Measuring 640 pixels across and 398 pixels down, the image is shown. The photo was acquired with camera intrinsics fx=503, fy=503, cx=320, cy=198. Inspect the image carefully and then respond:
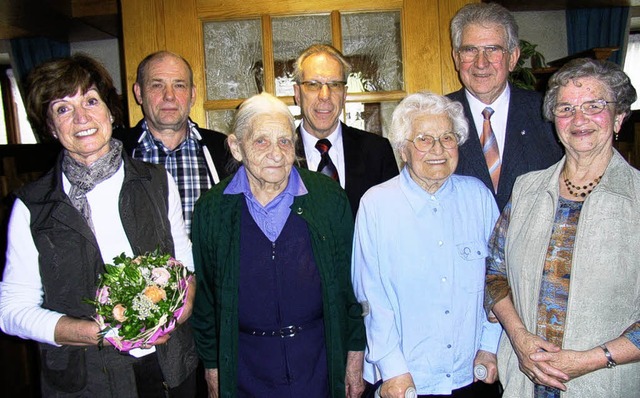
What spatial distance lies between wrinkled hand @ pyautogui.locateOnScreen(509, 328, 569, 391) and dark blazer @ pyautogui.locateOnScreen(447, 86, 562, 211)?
73 cm

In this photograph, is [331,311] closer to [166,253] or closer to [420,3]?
[166,253]

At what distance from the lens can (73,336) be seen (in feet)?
5.53

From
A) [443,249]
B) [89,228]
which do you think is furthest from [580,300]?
[89,228]

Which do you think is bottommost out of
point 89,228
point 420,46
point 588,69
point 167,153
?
point 89,228

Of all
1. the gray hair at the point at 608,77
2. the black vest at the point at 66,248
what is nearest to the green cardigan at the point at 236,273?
the black vest at the point at 66,248

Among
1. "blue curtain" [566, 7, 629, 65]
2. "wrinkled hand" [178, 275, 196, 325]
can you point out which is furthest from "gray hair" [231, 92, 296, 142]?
"blue curtain" [566, 7, 629, 65]

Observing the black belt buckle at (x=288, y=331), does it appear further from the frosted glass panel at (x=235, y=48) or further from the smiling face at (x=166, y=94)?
the frosted glass panel at (x=235, y=48)

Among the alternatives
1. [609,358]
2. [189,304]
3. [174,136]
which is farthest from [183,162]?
[609,358]

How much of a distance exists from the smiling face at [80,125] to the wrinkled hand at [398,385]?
138 cm

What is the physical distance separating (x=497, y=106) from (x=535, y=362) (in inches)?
49.6

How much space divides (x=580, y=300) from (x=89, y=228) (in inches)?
65.6

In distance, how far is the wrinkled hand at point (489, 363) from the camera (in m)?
1.93

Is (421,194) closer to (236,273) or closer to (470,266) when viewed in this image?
(470,266)

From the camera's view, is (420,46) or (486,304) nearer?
(486,304)
